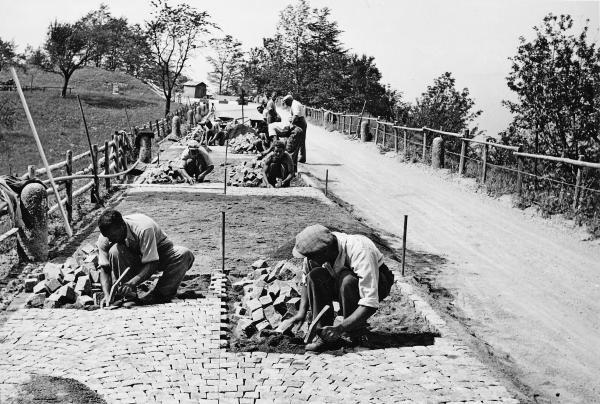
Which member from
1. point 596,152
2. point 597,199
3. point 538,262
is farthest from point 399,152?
point 538,262

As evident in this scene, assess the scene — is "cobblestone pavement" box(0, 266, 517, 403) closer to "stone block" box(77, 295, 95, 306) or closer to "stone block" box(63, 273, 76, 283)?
"stone block" box(77, 295, 95, 306)

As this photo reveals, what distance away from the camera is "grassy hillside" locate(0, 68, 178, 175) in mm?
28031

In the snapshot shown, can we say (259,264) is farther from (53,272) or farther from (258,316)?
(53,272)

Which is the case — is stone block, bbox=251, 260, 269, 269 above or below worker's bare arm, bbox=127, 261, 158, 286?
below

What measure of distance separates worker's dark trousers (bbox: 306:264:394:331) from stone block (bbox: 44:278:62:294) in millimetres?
2996

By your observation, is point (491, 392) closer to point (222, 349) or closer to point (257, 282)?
point (222, 349)

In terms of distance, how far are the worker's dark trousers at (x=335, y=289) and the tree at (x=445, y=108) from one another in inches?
800

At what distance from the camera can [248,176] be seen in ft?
49.9

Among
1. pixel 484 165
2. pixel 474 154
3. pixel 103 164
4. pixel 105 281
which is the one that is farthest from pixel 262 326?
pixel 474 154

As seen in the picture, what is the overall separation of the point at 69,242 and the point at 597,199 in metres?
8.78

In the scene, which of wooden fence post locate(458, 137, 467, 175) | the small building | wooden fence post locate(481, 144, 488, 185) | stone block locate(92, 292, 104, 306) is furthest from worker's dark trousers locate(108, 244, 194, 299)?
the small building

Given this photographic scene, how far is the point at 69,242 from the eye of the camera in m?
9.75

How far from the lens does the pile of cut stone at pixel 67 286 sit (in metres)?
6.70

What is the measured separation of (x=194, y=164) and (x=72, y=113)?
32.3 m
